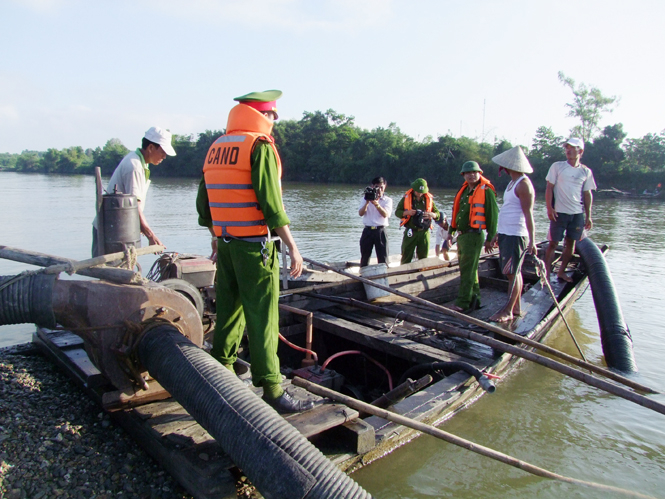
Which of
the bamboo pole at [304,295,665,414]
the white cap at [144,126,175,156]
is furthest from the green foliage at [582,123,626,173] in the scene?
the white cap at [144,126,175,156]

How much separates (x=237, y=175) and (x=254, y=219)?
0.90 feet

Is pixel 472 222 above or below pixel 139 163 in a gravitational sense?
below

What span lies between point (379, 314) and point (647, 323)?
5220 millimetres

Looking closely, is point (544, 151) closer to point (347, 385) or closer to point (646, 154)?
point (646, 154)

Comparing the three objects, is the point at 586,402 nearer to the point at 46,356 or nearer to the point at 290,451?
the point at 290,451

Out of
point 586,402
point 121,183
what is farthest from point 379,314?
point 121,183

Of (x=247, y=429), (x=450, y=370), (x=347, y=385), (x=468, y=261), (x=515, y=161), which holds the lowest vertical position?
(x=347, y=385)

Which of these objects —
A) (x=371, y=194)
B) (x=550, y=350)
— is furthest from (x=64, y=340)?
(x=371, y=194)

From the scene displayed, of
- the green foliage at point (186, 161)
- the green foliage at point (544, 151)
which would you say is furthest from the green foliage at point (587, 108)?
the green foliage at point (186, 161)

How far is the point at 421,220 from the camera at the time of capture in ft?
25.7

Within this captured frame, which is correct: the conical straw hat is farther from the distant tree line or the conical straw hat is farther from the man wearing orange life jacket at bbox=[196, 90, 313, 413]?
the distant tree line

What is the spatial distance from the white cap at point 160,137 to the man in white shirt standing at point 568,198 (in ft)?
17.7

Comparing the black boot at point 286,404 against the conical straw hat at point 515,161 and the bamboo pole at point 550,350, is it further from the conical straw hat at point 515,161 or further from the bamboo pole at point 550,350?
the conical straw hat at point 515,161

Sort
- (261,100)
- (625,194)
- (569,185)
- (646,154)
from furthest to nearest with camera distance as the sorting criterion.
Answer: (646,154) → (625,194) → (569,185) → (261,100)
